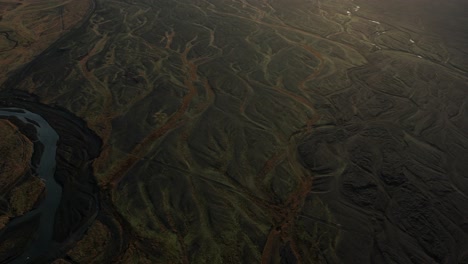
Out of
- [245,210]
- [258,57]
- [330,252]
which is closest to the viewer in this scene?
[330,252]

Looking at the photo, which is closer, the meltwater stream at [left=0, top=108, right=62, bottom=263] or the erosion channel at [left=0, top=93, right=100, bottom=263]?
the meltwater stream at [left=0, top=108, right=62, bottom=263]

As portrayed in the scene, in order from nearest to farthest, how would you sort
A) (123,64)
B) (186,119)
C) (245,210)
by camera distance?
(245,210) → (186,119) → (123,64)

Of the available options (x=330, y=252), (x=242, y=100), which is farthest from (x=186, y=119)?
(x=330, y=252)

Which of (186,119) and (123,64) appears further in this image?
(123,64)

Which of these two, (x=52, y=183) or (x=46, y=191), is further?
(x=52, y=183)

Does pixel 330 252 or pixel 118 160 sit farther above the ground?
pixel 330 252

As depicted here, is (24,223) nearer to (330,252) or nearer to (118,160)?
(118,160)

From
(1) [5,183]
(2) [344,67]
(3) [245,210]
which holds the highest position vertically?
(2) [344,67]

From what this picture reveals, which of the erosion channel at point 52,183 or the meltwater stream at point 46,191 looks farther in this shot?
the erosion channel at point 52,183
